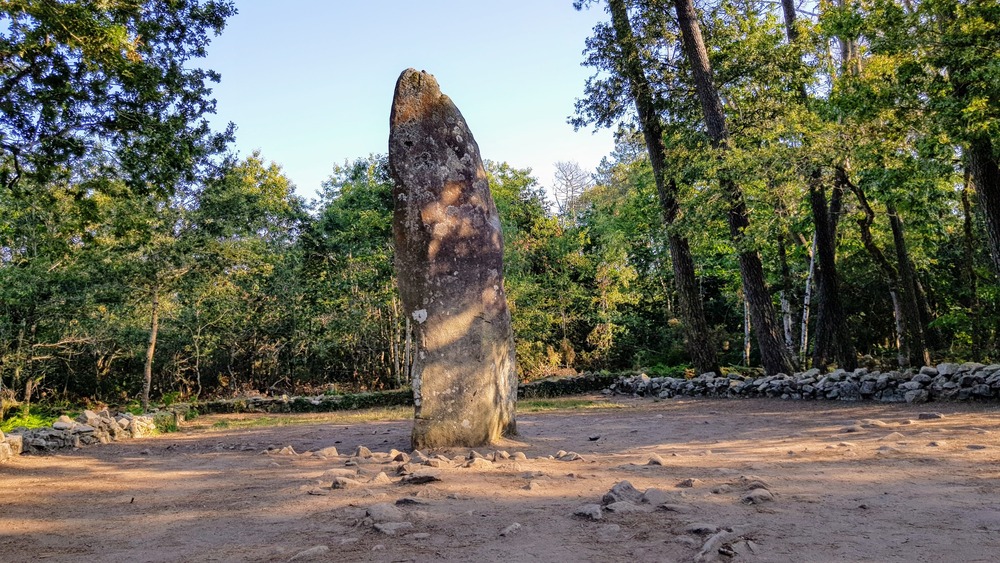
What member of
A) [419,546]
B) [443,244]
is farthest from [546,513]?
[443,244]

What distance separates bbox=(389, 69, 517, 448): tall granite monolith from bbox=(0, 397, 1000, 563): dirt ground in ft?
1.79

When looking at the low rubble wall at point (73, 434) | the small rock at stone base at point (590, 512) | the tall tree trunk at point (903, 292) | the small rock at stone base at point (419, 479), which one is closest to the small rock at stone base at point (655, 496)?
the small rock at stone base at point (590, 512)

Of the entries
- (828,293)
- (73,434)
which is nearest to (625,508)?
(73,434)

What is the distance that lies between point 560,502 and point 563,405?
31.9 feet

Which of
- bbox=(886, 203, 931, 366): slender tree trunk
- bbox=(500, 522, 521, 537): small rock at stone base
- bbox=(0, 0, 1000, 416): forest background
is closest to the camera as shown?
bbox=(500, 522, 521, 537): small rock at stone base

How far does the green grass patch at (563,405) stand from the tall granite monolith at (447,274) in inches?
226

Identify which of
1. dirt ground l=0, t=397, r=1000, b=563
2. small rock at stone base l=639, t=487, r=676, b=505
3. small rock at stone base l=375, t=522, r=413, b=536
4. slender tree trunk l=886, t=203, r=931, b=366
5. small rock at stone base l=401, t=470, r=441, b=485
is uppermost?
slender tree trunk l=886, t=203, r=931, b=366

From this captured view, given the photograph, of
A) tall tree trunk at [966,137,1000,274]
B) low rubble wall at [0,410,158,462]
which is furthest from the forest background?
low rubble wall at [0,410,158,462]

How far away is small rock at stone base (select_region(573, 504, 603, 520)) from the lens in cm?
372

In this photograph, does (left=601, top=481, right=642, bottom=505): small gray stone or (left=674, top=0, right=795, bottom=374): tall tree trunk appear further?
(left=674, top=0, right=795, bottom=374): tall tree trunk

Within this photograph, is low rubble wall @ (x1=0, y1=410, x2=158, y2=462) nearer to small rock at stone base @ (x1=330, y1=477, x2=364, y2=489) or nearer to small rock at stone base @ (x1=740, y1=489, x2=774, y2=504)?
small rock at stone base @ (x1=330, y1=477, x2=364, y2=489)

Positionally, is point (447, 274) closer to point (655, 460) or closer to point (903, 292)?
point (655, 460)

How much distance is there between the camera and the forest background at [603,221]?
828 cm

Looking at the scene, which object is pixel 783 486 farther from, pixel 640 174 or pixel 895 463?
pixel 640 174
